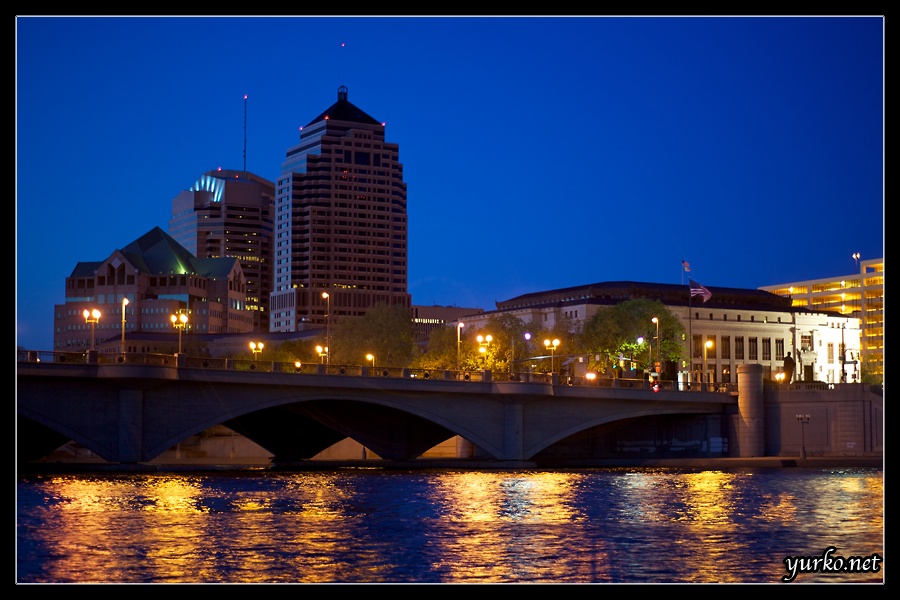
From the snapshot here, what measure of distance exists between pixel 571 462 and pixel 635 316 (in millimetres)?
47031

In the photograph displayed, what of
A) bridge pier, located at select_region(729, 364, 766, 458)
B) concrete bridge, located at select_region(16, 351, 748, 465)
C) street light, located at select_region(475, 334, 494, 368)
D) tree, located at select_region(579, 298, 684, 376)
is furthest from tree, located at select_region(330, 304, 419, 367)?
bridge pier, located at select_region(729, 364, 766, 458)

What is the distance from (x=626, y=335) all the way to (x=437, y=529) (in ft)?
318

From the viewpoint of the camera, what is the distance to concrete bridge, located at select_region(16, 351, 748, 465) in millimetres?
76875

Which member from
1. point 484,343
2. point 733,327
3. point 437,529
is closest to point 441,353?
point 484,343

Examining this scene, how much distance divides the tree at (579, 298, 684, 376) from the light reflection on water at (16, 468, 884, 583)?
63.7 meters

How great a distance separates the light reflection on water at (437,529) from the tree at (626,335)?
63681mm

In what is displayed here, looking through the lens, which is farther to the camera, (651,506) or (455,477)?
(455,477)

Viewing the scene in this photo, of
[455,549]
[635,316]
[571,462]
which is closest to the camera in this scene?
[455,549]

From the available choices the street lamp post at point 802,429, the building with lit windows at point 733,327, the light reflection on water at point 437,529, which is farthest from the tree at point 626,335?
the light reflection on water at point 437,529

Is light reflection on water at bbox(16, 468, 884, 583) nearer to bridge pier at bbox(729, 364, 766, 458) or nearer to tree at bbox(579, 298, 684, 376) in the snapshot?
bridge pier at bbox(729, 364, 766, 458)
